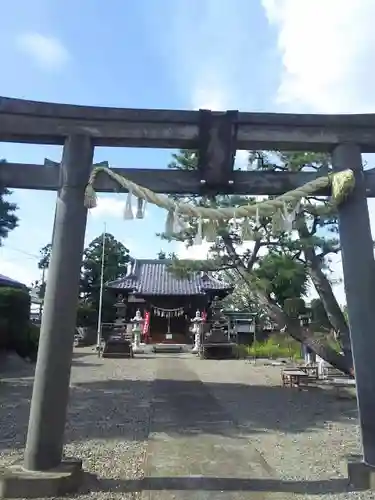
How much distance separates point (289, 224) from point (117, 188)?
1566mm

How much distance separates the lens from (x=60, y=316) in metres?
A: 3.95

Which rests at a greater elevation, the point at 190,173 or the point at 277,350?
the point at 190,173

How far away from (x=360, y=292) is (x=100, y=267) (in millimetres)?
40412

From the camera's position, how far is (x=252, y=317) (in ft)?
93.5

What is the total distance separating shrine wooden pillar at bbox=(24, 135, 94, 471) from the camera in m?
3.77

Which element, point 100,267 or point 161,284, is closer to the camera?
point 161,284

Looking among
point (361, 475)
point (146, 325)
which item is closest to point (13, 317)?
point (146, 325)

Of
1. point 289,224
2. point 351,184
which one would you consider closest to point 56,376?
point 289,224

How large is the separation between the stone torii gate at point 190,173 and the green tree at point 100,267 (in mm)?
32121

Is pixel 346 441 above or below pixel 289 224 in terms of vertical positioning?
below

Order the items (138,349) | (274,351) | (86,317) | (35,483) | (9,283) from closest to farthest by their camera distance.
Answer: (35,483)
(9,283)
(274,351)
(138,349)
(86,317)

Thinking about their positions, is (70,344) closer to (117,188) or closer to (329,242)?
(117,188)

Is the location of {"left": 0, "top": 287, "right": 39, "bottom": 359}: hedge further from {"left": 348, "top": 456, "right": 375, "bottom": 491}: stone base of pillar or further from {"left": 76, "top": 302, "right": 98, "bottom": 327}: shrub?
{"left": 76, "top": 302, "right": 98, "bottom": 327}: shrub

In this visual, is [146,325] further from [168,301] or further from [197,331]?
[197,331]
